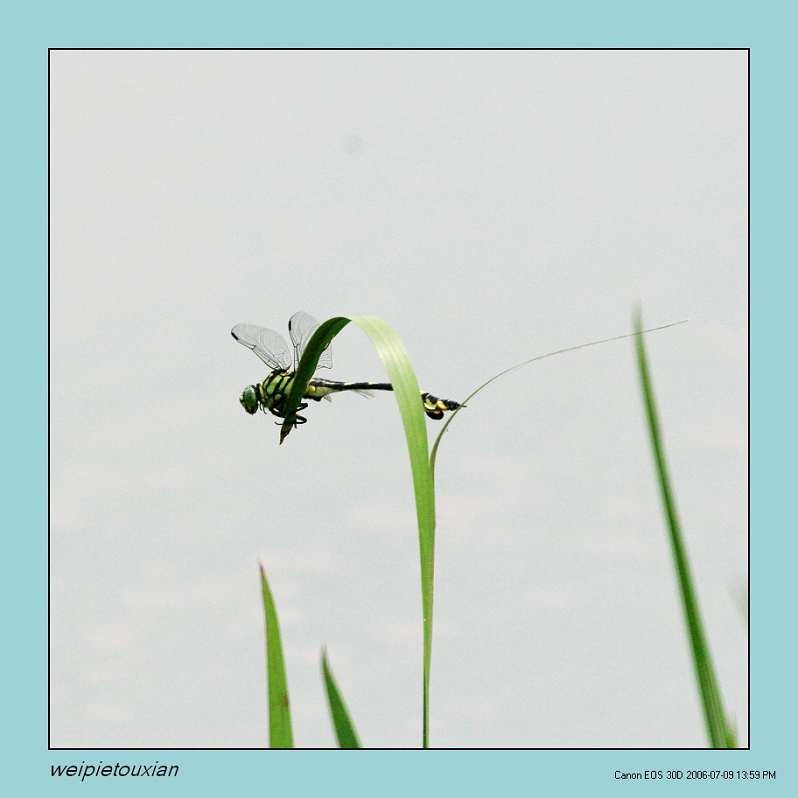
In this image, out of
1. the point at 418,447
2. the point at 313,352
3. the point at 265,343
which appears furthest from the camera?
the point at 265,343

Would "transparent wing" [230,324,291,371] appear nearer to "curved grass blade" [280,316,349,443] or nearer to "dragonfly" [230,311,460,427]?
"dragonfly" [230,311,460,427]

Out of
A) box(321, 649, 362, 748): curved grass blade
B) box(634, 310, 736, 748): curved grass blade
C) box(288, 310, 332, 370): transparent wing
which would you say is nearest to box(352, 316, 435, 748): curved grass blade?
box(321, 649, 362, 748): curved grass blade

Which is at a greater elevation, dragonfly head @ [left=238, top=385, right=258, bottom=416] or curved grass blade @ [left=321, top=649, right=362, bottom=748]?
dragonfly head @ [left=238, top=385, right=258, bottom=416]

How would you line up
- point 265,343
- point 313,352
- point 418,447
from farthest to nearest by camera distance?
point 265,343, point 313,352, point 418,447

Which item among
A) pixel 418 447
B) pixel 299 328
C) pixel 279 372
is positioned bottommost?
pixel 418 447

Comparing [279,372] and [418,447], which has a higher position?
[279,372]

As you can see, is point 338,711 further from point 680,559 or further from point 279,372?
point 279,372

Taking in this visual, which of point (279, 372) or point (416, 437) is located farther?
point (279, 372)

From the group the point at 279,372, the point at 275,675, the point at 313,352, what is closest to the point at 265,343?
the point at 279,372
